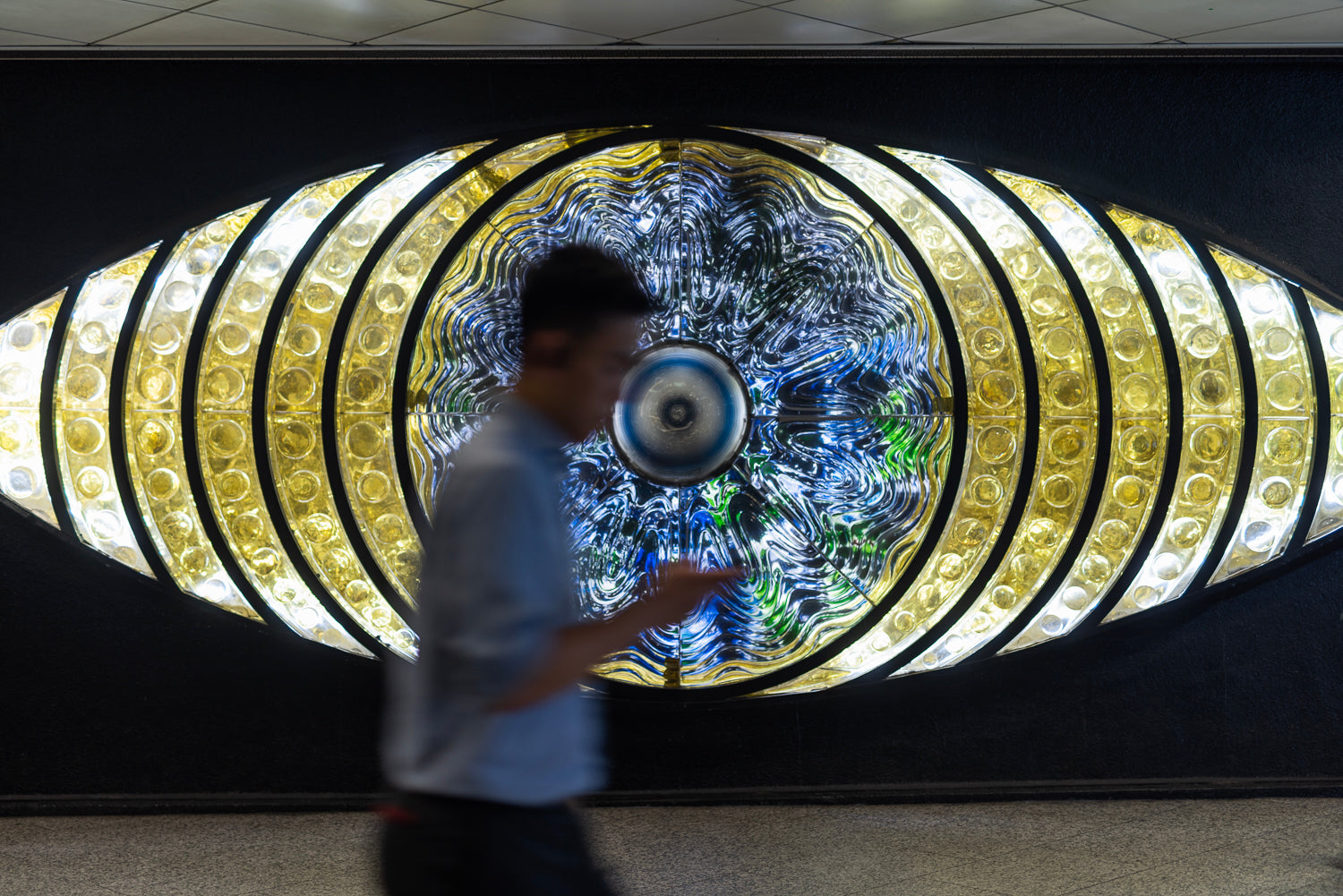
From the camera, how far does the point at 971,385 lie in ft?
10.9

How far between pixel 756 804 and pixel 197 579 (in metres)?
1.80

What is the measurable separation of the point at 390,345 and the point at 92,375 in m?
0.89

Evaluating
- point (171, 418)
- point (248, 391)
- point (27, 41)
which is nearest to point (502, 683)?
point (248, 391)

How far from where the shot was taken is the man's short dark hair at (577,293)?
1152 mm

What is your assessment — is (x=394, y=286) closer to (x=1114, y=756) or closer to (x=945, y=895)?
(x=945, y=895)

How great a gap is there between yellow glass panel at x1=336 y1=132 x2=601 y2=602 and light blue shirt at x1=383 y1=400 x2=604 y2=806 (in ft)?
7.37

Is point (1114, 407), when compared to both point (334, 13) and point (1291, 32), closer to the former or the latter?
point (1291, 32)

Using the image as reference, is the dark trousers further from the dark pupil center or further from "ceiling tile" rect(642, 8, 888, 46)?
"ceiling tile" rect(642, 8, 888, 46)

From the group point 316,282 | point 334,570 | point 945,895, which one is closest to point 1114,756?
point 945,895

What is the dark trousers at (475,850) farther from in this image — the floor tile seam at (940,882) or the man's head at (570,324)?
the floor tile seam at (940,882)

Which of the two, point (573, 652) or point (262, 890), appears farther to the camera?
point (262, 890)

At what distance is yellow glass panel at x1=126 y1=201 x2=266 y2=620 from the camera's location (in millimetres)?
3320

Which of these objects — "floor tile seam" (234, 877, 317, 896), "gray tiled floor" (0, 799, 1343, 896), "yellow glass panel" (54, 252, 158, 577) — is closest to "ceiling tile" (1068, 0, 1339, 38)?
"gray tiled floor" (0, 799, 1343, 896)

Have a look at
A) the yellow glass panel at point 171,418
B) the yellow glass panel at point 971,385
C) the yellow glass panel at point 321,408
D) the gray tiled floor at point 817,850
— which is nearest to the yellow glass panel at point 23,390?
the yellow glass panel at point 171,418
